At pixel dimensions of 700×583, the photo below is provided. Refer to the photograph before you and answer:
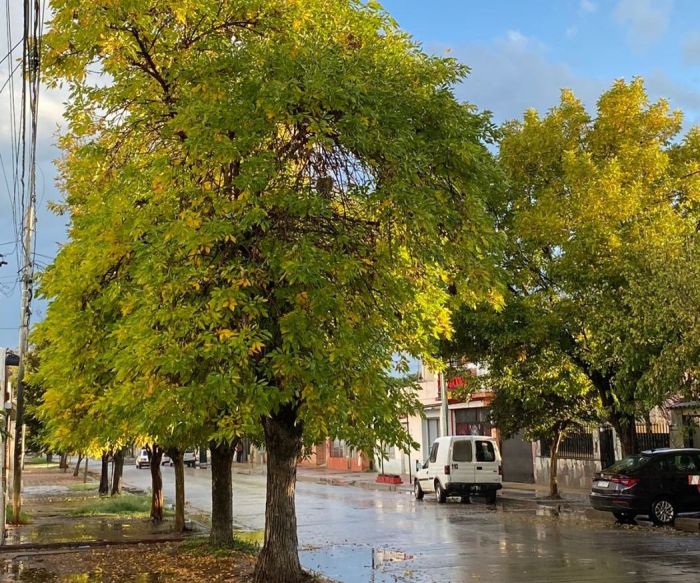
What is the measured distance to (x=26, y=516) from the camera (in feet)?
72.6

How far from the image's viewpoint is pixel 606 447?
90.6 feet

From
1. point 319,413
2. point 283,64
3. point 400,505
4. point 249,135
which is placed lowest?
point 400,505

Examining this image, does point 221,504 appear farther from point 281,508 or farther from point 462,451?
point 462,451

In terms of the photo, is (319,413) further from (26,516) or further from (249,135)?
(26,516)

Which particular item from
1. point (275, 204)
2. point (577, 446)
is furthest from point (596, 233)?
point (577, 446)

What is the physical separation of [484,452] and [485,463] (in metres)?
0.36

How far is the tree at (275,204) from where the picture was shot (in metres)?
8.10

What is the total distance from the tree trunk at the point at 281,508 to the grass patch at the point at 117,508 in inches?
519

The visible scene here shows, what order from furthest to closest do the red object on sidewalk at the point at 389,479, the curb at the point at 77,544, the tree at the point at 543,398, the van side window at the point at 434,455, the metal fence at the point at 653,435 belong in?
the red object on sidewalk at the point at 389,479 < the van side window at the point at 434,455 < the metal fence at the point at 653,435 < the tree at the point at 543,398 < the curb at the point at 77,544

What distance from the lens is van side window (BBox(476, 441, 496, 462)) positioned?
84.4 ft

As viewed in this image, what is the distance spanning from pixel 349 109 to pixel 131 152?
3401mm

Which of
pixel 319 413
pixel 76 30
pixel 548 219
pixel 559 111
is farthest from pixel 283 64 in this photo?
pixel 559 111

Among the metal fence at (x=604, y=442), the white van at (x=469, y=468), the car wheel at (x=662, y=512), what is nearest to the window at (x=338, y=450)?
the metal fence at (x=604, y=442)

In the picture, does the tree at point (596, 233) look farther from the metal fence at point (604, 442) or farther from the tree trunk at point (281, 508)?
the tree trunk at point (281, 508)
